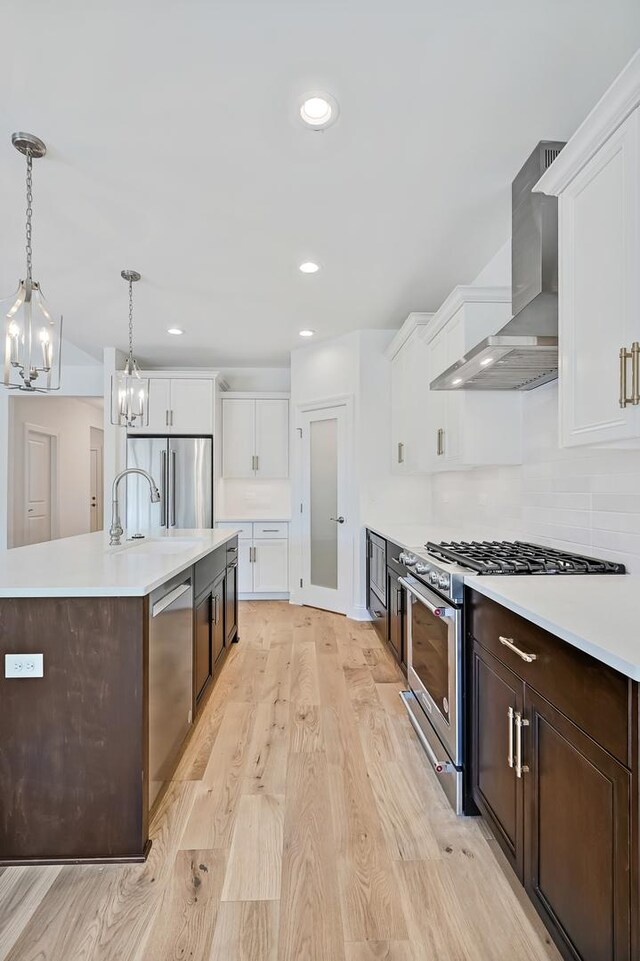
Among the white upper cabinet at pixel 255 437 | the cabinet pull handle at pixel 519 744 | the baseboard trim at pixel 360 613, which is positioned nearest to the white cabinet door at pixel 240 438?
the white upper cabinet at pixel 255 437

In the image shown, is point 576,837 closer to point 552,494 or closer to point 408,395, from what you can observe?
point 552,494

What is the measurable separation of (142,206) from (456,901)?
129 inches

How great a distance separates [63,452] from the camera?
720cm

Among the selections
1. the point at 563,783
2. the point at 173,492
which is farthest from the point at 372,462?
the point at 563,783

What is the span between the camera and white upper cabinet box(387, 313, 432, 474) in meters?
3.59

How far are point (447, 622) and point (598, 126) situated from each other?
1.70 meters

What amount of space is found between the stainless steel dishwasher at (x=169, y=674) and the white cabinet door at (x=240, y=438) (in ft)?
11.2

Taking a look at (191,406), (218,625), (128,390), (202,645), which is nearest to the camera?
(202,645)

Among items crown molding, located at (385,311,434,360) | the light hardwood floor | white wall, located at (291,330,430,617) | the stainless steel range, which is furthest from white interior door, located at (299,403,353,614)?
the light hardwood floor

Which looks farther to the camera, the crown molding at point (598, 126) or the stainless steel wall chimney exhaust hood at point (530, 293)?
the stainless steel wall chimney exhaust hood at point (530, 293)

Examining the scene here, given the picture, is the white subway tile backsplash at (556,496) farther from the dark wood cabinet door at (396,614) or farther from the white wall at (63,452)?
the white wall at (63,452)

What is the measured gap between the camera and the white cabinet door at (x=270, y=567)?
17.6 ft

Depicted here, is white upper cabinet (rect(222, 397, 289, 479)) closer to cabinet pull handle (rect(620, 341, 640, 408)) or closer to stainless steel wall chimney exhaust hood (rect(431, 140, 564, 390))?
stainless steel wall chimney exhaust hood (rect(431, 140, 564, 390))

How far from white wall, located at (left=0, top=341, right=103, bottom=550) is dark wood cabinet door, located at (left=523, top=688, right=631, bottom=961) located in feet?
19.1
